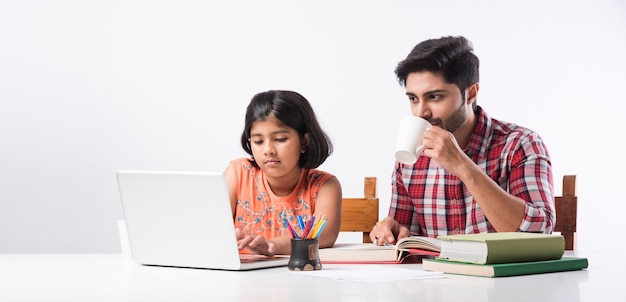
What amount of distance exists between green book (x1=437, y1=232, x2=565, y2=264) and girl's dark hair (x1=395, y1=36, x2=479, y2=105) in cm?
76

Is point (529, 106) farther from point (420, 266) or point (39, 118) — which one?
point (420, 266)

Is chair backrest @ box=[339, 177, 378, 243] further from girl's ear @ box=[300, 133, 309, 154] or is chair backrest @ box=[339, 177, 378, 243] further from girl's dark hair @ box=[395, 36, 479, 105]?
girl's dark hair @ box=[395, 36, 479, 105]

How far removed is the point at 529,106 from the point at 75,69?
2224 millimetres

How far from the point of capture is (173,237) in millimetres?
1360

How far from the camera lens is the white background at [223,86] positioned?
3.83 m

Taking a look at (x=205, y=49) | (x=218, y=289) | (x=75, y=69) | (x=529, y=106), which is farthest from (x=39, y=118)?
(x=218, y=289)

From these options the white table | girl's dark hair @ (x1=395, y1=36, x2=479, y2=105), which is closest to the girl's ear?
girl's dark hair @ (x1=395, y1=36, x2=479, y2=105)

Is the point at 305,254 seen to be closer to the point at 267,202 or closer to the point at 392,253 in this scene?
the point at 392,253

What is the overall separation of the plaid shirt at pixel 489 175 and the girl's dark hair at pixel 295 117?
0.79 feet

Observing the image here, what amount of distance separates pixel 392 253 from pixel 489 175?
0.63 m

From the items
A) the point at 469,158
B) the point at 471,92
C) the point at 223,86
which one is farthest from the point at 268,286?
the point at 223,86

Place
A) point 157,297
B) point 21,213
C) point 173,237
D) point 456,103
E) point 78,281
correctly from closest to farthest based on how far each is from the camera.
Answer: point 157,297 → point 78,281 → point 173,237 → point 456,103 → point 21,213

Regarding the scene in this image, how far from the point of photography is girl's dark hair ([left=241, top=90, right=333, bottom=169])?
2.06m

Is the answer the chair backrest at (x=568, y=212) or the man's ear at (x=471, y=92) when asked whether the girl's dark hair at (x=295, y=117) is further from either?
the chair backrest at (x=568, y=212)
